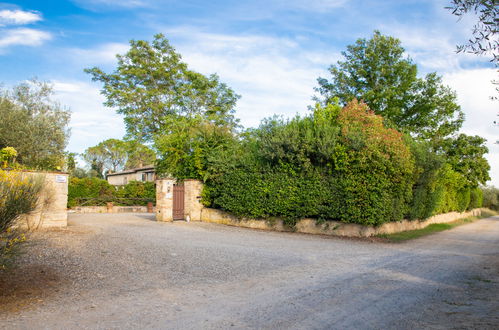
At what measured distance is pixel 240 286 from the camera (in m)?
6.77

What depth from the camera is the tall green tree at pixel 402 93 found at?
30562 mm

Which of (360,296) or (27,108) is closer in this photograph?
(360,296)

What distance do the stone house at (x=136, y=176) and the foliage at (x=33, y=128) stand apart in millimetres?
18647

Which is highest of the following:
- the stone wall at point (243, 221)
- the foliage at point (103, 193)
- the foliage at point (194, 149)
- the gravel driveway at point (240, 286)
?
the foliage at point (194, 149)

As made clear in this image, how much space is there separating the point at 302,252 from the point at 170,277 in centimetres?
463

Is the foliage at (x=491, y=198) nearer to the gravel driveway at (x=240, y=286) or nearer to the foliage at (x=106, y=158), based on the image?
the gravel driveway at (x=240, y=286)

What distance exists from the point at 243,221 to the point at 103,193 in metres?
16.1

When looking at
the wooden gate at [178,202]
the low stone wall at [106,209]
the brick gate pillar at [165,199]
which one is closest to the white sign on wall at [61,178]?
the brick gate pillar at [165,199]

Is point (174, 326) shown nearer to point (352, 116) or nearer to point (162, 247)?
point (162, 247)

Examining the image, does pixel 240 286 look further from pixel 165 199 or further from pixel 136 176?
pixel 136 176

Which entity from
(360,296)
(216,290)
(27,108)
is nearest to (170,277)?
(216,290)

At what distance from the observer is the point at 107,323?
15.4 feet

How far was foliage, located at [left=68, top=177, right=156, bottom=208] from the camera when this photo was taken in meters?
27.1

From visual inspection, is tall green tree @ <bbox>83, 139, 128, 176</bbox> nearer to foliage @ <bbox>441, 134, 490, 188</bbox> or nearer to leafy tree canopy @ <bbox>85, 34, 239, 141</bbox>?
leafy tree canopy @ <bbox>85, 34, 239, 141</bbox>
